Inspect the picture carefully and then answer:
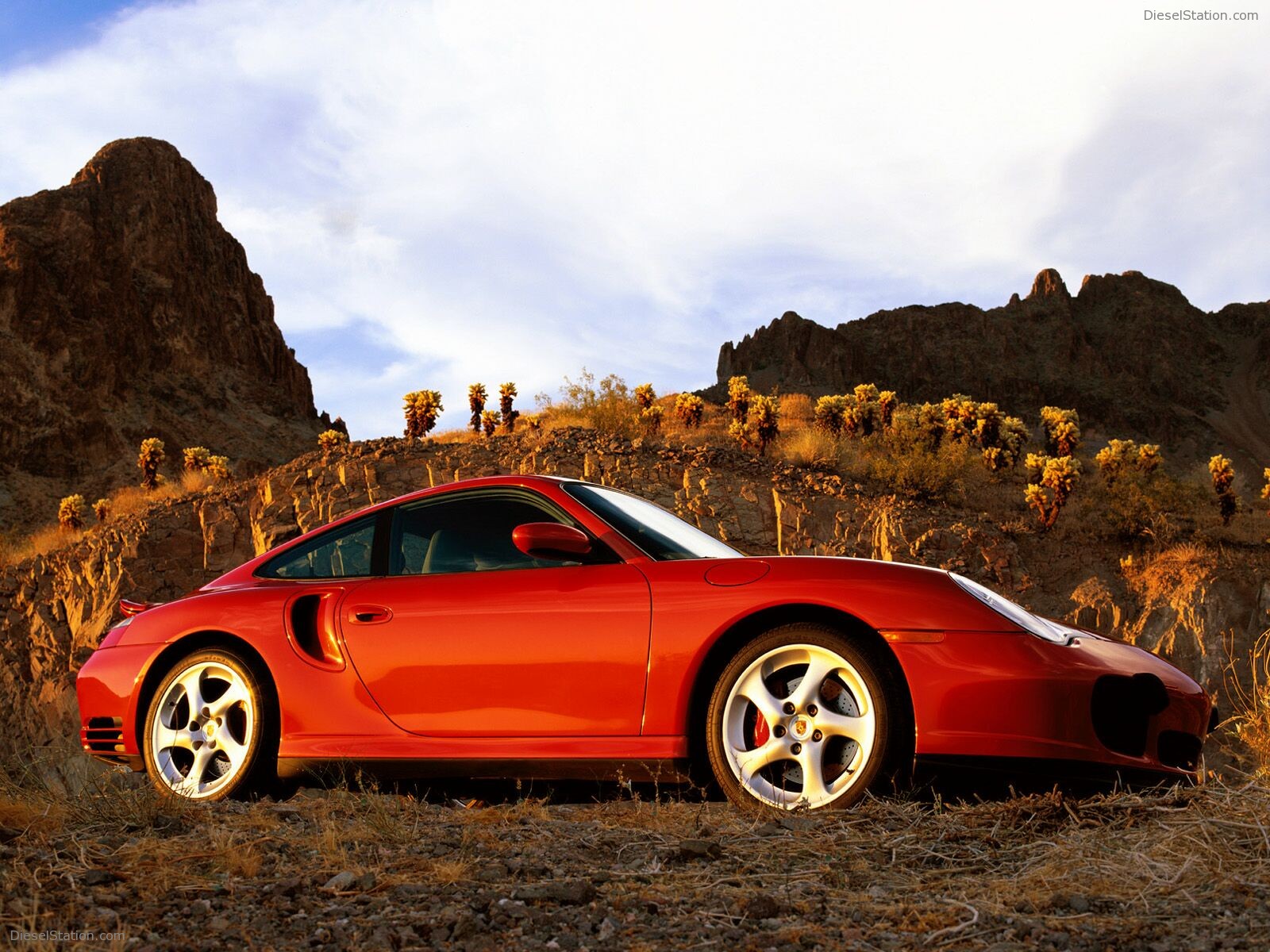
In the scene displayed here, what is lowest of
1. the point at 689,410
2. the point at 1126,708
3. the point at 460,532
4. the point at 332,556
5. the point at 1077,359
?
the point at 1126,708

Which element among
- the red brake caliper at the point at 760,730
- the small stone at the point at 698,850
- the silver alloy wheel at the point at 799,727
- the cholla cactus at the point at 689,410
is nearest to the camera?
the small stone at the point at 698,850

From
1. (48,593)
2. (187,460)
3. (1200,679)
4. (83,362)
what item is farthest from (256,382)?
(1200,679)

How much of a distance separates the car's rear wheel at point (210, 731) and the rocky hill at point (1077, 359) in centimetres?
8072

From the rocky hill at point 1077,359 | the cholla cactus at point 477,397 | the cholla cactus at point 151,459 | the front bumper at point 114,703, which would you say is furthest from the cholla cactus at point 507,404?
the rocky hill at point 1077,359

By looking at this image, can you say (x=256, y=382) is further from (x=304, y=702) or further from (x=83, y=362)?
(x=304, y=702)

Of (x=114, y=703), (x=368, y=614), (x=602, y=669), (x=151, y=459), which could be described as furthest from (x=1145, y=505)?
(x=151, y=459)

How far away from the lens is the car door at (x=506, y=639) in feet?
13.3

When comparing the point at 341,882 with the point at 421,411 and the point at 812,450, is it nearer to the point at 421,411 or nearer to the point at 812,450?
the point at 812,450

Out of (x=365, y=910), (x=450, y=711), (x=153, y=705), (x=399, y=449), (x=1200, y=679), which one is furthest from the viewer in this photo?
(x=399, y=449)

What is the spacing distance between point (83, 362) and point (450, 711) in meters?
62.7

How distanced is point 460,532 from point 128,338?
66754 millimetres

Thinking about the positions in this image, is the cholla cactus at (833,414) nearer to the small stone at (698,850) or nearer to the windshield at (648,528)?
the windshield at (648,528)

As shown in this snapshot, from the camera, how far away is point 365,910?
2627mm

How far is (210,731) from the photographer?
4.92 m
